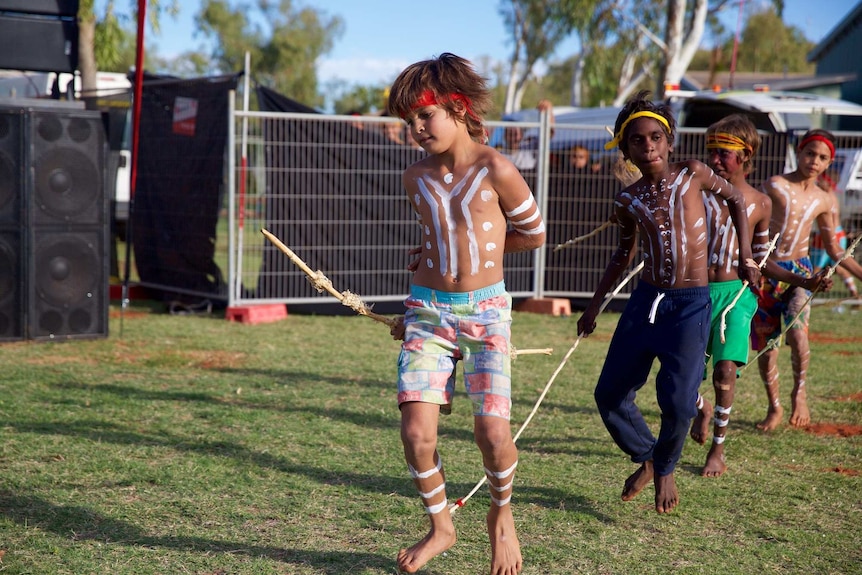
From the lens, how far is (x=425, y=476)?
3.62 meters

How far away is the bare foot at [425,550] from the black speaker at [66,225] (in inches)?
241

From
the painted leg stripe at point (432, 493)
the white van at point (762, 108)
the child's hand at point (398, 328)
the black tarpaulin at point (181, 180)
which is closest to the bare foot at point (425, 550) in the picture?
the painted leg stripe at point (432, 493)

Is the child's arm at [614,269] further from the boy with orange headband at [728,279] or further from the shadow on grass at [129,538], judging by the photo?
the shadow on grass at [129,538]

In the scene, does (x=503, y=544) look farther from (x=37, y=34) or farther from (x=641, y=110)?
(x=37, y=34)

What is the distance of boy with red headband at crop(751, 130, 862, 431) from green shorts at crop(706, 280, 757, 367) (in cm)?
110

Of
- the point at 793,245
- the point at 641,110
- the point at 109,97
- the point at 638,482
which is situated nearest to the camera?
the point at 641,110

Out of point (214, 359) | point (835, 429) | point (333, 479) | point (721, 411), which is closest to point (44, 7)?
point (214, 359)

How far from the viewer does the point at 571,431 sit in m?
6.05

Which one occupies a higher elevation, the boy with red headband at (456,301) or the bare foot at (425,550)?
the boy with red headband at (456,301)

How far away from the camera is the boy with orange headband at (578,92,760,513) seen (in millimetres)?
4289

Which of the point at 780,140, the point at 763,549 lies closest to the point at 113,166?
the point at 780,140

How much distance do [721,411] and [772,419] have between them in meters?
1.21

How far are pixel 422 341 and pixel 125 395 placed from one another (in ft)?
12.5

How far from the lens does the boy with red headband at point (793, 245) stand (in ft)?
20.4
